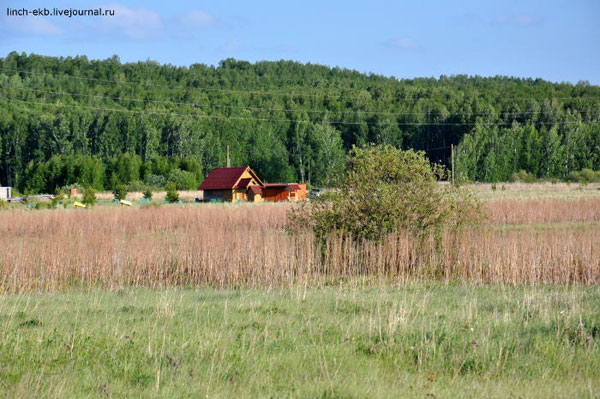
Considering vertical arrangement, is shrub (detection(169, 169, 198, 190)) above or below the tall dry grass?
above

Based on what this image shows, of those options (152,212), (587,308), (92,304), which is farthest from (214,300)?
(152,212)

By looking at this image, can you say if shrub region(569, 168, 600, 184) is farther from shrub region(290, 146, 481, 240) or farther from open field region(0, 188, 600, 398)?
open field region(0, 188, 600, 398)

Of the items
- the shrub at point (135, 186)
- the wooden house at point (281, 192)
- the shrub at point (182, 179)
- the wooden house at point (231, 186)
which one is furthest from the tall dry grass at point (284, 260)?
the shrub at point (182, 179)

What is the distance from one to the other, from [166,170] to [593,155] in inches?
2365

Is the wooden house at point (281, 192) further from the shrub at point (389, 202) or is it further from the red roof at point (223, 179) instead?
the shrub at point (389, 202)

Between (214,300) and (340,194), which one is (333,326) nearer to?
(214,300)

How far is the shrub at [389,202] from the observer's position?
48.1 feet

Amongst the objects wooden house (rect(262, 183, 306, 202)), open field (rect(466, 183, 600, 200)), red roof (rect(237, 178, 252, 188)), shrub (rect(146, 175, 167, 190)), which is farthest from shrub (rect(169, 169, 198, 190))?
open field (rect(466, 183, 600, 200))

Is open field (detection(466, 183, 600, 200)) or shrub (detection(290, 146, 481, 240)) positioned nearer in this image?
shrub (detection(290, 146, 481, 240))

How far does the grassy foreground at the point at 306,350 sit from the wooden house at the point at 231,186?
148 ft

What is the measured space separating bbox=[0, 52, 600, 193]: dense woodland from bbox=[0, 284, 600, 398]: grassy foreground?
68603mm

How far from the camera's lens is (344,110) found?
119812 mm

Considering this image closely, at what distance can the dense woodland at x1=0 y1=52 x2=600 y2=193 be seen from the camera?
299ft

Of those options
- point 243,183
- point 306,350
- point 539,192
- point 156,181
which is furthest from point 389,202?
point 156,181
